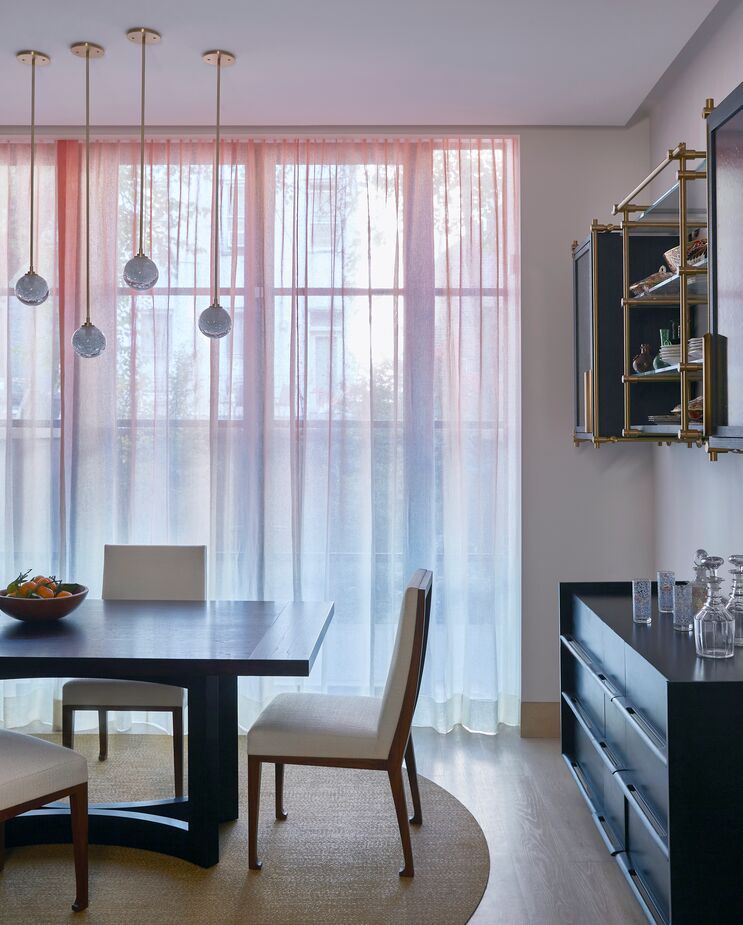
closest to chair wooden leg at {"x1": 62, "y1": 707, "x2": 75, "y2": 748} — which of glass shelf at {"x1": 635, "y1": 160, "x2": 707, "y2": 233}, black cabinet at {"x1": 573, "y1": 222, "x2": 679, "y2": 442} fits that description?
black cabinet at {"x1": 573, "y1": 222, "x2": 679, "y2": 442}

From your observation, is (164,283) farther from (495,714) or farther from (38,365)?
(495,714)

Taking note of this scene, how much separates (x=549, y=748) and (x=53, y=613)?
2.19m

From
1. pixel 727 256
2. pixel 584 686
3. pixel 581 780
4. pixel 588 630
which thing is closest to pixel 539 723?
pixel 581 780

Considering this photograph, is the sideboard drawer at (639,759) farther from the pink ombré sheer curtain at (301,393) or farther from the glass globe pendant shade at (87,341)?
the glass globe pendant shade at (87,341)

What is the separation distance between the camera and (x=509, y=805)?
10.2 feet

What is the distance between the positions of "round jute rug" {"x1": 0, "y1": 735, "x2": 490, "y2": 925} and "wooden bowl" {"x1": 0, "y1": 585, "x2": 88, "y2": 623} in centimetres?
76

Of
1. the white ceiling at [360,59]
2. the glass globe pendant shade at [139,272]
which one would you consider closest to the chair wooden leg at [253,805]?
the glass globe pendant shade at [139,272]

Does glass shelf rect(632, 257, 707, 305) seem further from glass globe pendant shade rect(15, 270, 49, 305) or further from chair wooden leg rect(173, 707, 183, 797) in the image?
chair wooden leg rect(173, 707, 183, 797)

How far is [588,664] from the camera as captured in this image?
2.80m

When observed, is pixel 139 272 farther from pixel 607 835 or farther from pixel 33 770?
pixel 607 835

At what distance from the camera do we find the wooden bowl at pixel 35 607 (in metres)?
2.76

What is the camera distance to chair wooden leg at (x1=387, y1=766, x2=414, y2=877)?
8.27 ft

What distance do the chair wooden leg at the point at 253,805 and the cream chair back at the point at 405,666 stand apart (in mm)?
394

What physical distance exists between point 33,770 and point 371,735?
3.10 ft
